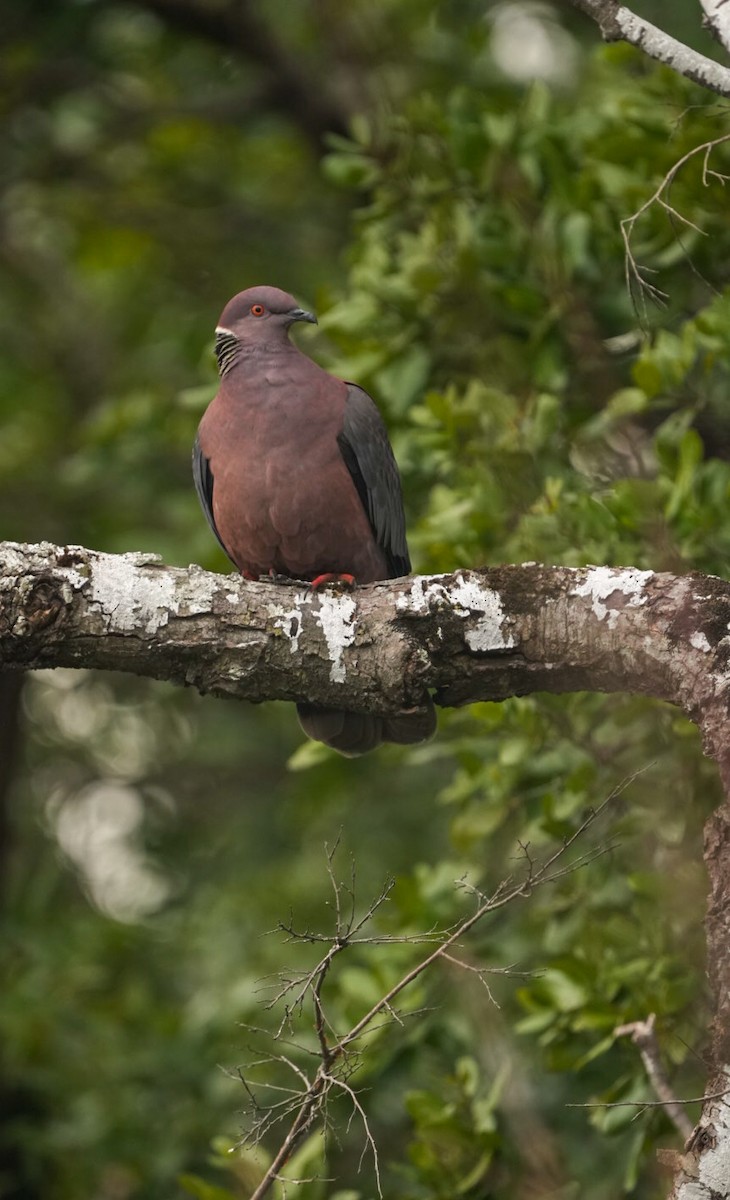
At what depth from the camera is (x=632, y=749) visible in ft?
14.7

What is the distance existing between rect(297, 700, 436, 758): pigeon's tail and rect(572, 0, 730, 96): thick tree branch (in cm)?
196

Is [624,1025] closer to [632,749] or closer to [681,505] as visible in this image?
[632,749]

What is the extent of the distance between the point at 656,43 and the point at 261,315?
79.7 inches

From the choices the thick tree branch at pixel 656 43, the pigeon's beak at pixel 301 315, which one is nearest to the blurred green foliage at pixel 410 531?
the pigeon's beak at pixel 301 315

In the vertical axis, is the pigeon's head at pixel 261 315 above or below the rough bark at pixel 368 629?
below

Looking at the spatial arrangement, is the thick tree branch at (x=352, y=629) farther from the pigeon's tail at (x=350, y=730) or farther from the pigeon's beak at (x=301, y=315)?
the pigeon's beak at (x=301, y=315)

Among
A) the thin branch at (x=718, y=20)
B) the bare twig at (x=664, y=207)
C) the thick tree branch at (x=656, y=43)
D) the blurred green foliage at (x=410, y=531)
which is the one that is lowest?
the blurred green foliage at (x=410, y=531)

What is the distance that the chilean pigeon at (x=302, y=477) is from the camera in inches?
185

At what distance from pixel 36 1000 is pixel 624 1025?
3231 millimetres

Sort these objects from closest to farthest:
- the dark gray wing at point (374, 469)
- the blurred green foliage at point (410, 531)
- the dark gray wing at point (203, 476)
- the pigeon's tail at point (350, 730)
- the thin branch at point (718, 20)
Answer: the thin branch at point (718, 20)
the blurred green foliage at point (410, 531)
the pigeon's tail at point (350, 730)
the dark gray wing at point (374, 469)
the dark gray wing at point (203, 476)

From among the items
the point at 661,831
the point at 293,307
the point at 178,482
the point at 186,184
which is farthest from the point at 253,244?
the point at 661,831

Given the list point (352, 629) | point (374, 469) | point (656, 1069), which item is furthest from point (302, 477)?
point (656, 1069)

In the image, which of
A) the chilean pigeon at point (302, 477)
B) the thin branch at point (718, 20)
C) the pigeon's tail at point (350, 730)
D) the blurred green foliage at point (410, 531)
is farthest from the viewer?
the chilean pigeon at point (302, 477)

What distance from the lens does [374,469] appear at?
4898 mm
